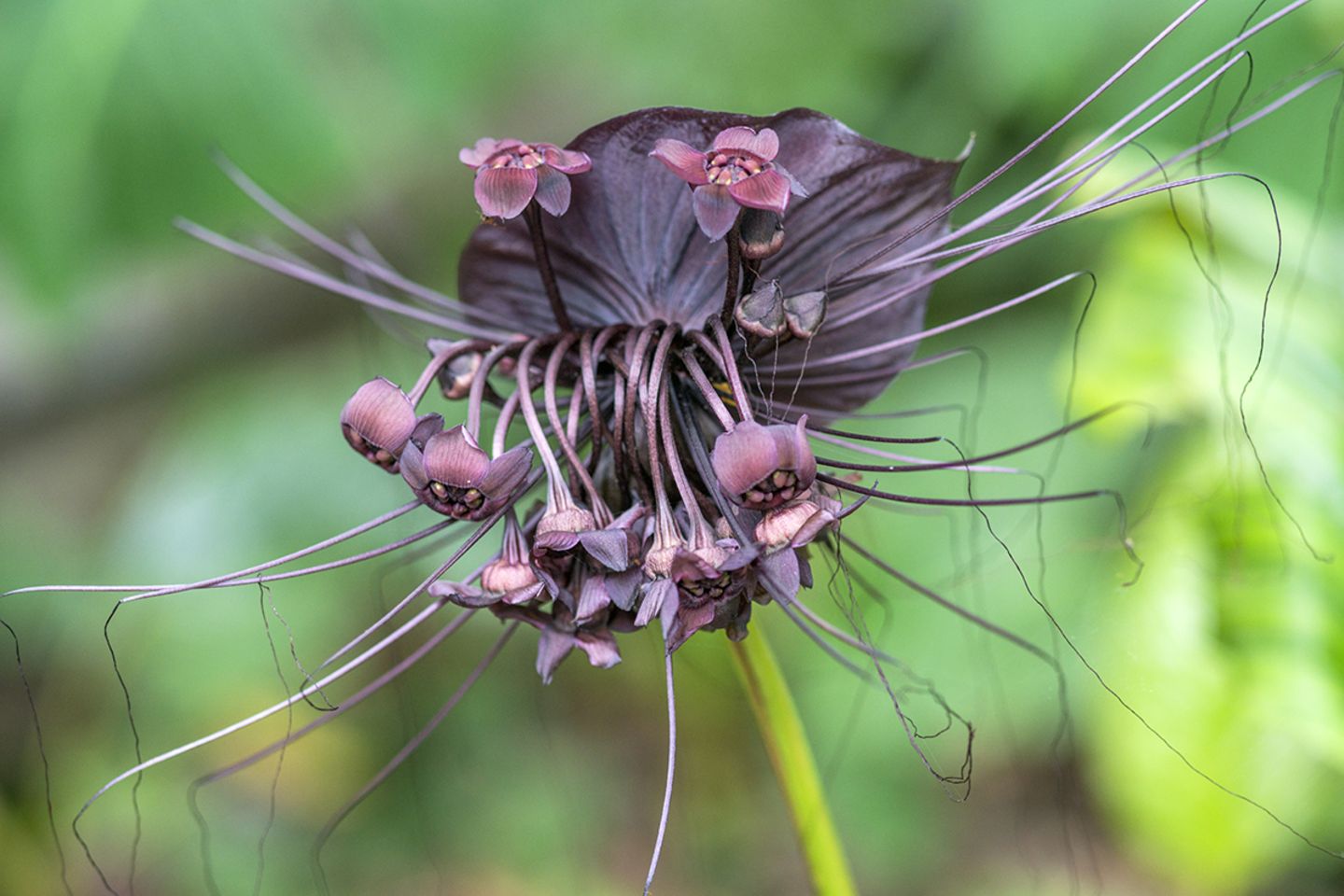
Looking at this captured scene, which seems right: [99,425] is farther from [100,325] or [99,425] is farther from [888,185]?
[888,185]

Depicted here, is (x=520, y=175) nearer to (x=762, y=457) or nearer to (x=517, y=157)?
(x=517, y=157)

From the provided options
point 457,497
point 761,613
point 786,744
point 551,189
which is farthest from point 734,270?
point 761,613

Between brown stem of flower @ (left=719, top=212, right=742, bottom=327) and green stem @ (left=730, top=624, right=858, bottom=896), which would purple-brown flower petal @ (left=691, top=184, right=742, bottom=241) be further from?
green stem @ (left=730, top=624, right=858, bottom=896)

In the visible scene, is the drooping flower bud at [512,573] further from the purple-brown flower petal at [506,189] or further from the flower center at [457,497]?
the purple-brown flower petal at [506,189]

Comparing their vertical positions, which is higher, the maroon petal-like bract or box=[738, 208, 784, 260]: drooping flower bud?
the maroon petal-like bract

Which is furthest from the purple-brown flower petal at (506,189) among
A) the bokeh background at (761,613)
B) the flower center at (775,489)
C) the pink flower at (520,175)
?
the bokeh background at (761,613)

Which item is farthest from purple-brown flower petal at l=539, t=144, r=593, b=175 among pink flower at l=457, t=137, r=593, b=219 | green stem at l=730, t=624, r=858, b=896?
green stem at l=730, t=624, r=858, b=896
